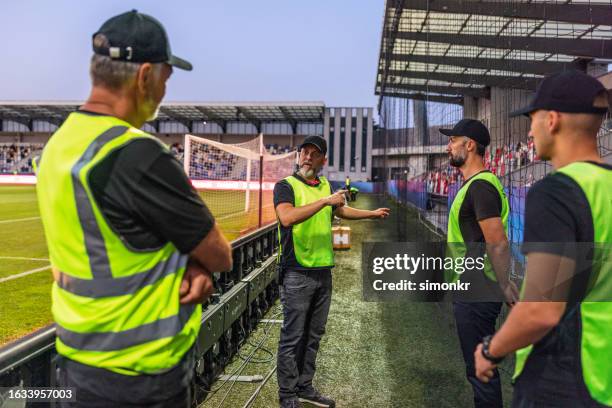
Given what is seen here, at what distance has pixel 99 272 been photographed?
129cm

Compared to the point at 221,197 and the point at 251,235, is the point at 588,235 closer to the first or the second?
the point at 251,235

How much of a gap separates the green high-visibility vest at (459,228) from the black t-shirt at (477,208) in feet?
0.09

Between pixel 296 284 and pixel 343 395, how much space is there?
1030 mm

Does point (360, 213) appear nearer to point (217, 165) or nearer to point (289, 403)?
point (289, 403)

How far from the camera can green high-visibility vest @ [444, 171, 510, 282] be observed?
2.59 meters

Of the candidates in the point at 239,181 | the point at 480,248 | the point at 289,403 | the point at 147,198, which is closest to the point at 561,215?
the point at 147,198

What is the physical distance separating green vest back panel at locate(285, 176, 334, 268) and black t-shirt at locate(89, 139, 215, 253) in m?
1.95

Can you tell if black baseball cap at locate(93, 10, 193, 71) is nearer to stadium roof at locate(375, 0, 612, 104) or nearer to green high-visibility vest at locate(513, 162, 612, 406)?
green high-visibility vest at locate(513, 162, 612, 406)

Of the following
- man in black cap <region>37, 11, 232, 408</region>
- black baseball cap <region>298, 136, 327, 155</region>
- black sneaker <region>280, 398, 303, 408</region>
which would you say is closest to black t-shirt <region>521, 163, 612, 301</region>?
man in black cap <region>37, 11, 232, 408</region>

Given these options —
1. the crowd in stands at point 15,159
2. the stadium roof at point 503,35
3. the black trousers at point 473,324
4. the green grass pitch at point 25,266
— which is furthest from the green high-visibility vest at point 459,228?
the crowd in stands at point 15,159

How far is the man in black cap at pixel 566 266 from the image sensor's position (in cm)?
132

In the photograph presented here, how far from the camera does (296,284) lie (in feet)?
10.6

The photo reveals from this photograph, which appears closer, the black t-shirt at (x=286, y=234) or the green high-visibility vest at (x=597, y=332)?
the green high-visibility vest at (x=597, y=332)

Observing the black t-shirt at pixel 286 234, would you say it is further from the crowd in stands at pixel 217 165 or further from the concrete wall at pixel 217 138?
the concrete wall at pixel 217 138
